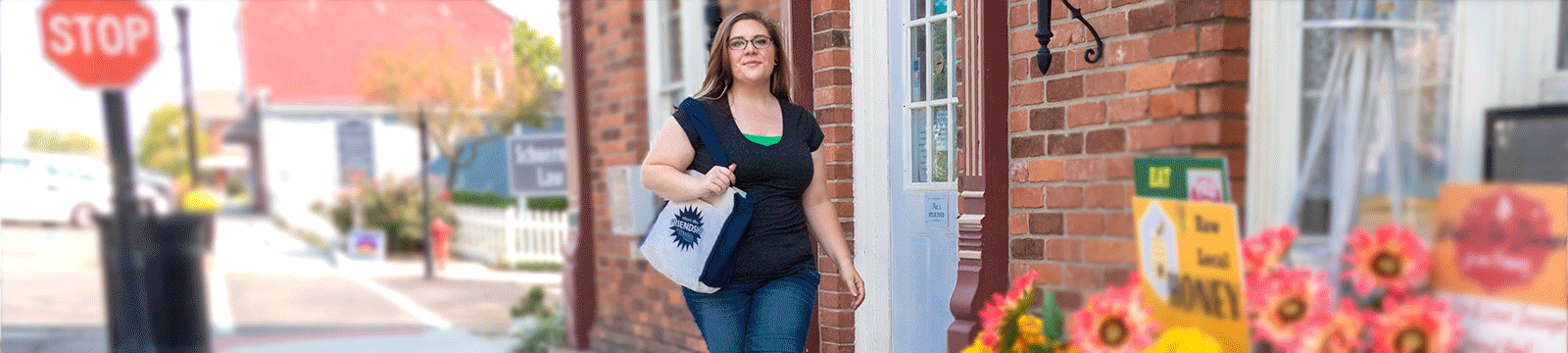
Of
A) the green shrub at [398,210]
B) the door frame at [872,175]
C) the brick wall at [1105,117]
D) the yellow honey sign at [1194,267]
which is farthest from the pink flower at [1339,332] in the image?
the green shrub at [398,210]

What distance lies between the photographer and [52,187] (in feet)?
27.5

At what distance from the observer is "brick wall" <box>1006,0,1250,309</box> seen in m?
1.98

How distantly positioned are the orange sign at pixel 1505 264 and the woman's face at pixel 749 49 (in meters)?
1.46

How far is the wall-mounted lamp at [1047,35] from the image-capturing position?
7.50 ft

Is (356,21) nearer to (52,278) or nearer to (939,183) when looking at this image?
(52,278)

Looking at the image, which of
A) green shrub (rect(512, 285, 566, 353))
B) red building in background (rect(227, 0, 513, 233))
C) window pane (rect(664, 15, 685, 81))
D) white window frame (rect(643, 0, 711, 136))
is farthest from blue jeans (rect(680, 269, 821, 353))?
red building in background (rect(227, 0, 513, 233))

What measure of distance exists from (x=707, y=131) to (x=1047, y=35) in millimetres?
949

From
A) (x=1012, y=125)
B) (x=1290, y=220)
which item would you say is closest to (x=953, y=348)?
(x=1012, y=125)

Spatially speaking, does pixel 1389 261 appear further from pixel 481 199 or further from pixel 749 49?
pixel 481 199

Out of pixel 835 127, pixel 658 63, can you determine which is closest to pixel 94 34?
pixel 658 63

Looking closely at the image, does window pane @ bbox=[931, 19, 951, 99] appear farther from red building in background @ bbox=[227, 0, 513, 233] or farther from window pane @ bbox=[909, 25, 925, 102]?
red building in background @ bbox=[227, 0, 513, 233]

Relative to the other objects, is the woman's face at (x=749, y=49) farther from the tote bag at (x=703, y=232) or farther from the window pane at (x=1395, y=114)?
the window pane at (x=1395, y=114)

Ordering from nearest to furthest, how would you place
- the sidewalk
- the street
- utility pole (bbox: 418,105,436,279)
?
the sidewalk → the street → utility pole (bbox: 418,105,436,279)

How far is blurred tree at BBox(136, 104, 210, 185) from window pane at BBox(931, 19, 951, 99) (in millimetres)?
5215
